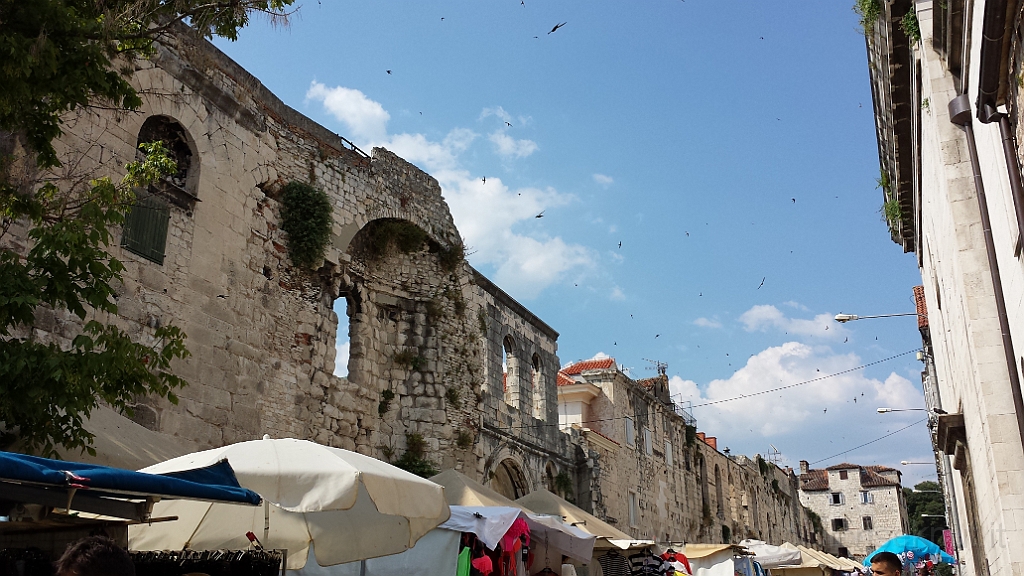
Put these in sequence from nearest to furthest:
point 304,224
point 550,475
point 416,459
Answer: point 304,224
point 416,459
point 550,475

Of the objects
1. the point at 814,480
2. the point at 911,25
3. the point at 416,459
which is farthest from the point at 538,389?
the point at 814,480

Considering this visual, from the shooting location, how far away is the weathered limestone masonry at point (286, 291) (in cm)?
1042

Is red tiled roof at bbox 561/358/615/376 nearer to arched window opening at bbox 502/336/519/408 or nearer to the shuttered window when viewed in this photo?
arched window opening at bbox 502/336/519/408

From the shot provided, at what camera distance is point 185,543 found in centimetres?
584

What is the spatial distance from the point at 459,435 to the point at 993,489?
8.79 m

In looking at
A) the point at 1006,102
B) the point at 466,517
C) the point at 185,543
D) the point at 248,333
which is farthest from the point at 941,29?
the point at 248,333

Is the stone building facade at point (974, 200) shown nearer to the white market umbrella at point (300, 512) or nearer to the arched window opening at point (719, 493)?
the white market umbrella at point (300, 512)

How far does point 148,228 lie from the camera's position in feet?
33.6

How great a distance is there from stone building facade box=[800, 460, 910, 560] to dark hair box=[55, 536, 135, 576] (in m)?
72.8

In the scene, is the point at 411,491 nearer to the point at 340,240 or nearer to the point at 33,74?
the point at 33,74

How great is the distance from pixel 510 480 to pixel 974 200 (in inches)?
466

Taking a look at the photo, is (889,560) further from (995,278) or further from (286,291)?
(286,291)

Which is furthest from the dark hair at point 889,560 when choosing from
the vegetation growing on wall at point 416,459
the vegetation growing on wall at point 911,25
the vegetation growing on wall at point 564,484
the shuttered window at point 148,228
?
the vegetation growing on wall at point 564,484

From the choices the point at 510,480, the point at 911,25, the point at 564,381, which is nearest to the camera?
the point at 911,25
